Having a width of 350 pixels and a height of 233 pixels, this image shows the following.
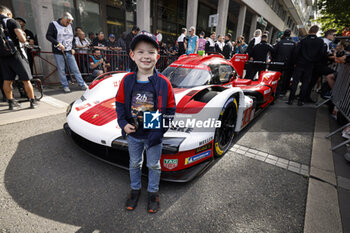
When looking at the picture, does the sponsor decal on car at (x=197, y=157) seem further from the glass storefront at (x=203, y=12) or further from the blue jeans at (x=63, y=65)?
the glass storefront at (x=203, y=12)

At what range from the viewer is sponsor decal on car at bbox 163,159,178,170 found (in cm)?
179

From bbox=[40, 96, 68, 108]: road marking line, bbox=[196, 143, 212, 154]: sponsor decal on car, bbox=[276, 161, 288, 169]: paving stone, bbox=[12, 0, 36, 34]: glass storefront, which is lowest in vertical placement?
bbox=[276, 161, 288, 169]: paving stone

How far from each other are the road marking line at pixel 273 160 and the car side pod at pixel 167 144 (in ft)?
4.34

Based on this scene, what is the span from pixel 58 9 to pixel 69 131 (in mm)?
9928

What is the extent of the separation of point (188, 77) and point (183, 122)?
107cm

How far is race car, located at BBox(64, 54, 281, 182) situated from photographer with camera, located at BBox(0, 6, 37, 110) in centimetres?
169

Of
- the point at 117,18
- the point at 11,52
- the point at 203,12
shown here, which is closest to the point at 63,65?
the point at 11,52

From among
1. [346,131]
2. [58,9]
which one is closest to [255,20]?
[58,9]

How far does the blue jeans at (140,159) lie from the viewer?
160 cm

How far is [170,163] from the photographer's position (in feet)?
5.90

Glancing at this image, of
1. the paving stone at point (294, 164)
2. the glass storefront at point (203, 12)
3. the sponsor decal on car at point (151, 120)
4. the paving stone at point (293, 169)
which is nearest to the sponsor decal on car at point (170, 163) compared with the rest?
the sponsor decal on car at point (151, 120)

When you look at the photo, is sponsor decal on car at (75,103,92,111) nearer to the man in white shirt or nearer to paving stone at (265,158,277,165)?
paving stone at (265,158,277,165)

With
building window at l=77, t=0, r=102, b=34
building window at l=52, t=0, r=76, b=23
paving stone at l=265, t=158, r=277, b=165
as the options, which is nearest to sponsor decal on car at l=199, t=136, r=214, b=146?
paving stone at l=265, t=158, r=277, b=165

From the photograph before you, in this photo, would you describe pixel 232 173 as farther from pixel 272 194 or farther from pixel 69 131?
pixel 69 131
